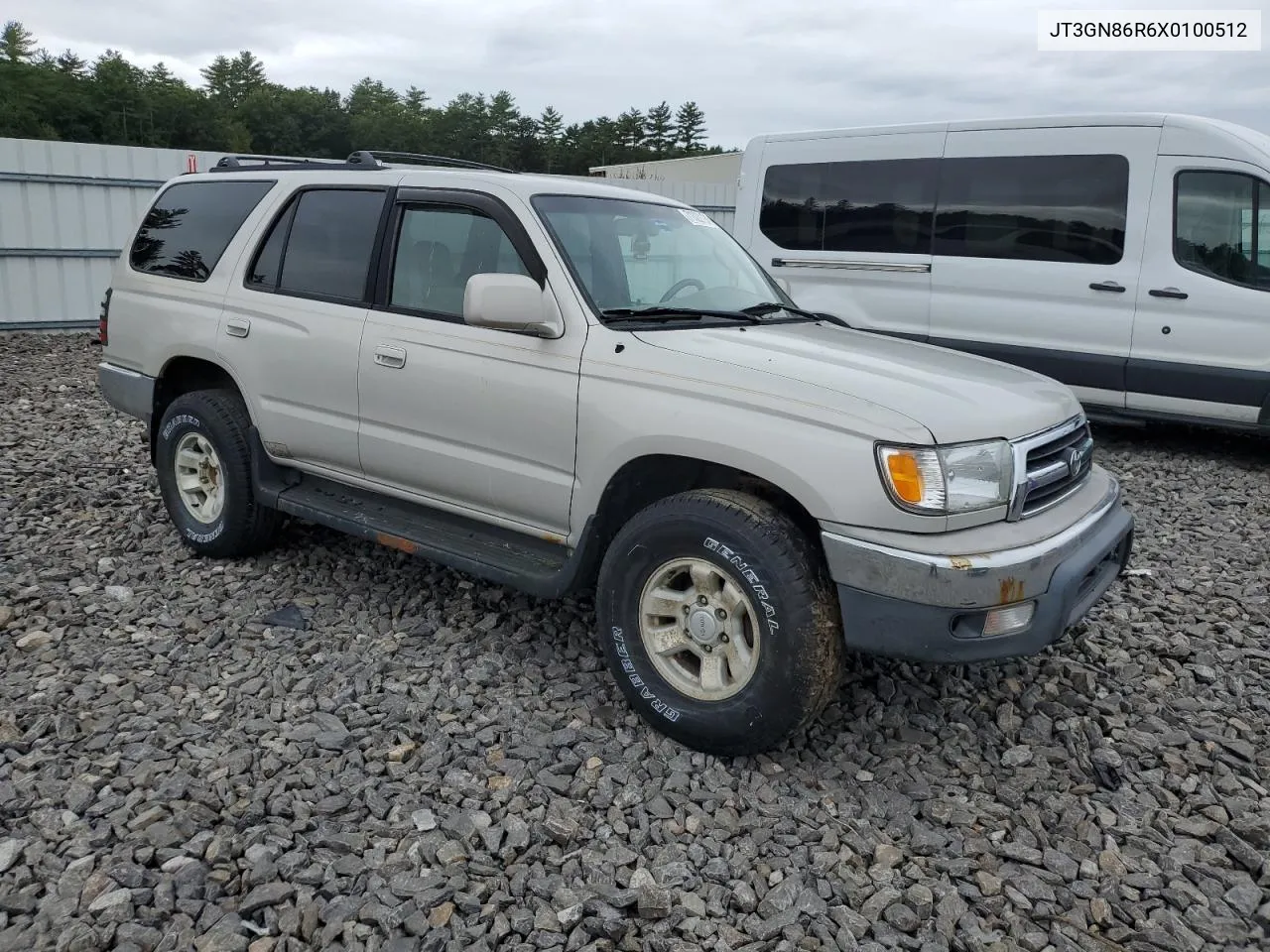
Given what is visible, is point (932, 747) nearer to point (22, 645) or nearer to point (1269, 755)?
point (1269, 755)

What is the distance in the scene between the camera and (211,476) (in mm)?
5078

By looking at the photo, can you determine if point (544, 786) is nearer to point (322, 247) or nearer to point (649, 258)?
point (649, 258)

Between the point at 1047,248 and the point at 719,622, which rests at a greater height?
the point at 1047,248

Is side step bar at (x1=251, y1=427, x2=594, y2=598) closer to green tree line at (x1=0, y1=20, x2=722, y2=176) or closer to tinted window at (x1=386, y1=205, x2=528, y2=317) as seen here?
tinted window at (x1=386, y1=205, x2=528, y2=317)

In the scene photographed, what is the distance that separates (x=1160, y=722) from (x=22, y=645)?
435 cm

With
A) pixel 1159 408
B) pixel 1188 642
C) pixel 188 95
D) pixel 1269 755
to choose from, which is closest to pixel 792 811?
pixel 1269 755

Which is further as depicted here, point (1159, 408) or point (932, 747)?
point (1159, 408)

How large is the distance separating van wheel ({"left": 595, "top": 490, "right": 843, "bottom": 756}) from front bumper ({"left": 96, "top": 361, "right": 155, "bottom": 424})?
9.67 feet

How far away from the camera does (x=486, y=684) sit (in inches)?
153

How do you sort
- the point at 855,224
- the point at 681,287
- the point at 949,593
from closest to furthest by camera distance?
1. the point at 949,593
2. the point at 681,287
3. the point at 855,224

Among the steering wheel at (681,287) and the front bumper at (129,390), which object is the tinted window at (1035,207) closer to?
the steering wheel at (681,287)

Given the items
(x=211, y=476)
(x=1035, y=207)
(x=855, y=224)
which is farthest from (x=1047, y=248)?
(x=211, y=476)

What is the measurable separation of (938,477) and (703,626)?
2.91ft

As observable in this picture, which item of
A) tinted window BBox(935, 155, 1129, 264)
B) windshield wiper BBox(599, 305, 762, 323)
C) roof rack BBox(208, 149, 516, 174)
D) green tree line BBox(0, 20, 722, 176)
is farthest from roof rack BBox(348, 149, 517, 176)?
green tree line BBox(0, 20, 722, 176)
